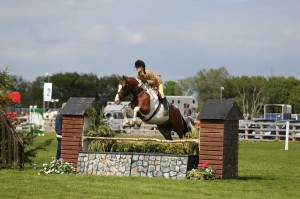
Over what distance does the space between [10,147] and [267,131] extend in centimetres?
3453

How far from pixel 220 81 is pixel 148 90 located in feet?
364

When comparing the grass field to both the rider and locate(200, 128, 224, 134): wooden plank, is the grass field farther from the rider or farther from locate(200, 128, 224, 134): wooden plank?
the rider

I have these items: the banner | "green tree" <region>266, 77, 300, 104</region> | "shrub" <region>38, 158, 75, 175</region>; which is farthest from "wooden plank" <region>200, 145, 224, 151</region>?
"green tree" <region>266, 77, 300, 104</region>

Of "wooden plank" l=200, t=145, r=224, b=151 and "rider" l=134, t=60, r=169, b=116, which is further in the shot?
"rider" l=134, t=60, r=169, b=116

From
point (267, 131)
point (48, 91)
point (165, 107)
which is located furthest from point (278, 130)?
point (165, 107)

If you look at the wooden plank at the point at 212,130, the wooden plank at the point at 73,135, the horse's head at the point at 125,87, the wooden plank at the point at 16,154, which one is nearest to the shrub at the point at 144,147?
the wooden plank at the point at 73,135

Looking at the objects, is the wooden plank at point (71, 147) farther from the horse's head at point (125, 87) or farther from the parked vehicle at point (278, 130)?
the parked vehicle at point (278, 130)

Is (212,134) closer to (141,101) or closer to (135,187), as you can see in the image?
(141,101)

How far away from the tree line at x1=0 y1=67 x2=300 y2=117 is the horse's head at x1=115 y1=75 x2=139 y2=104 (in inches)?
3558

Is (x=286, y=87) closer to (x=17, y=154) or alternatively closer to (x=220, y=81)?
(x=220, y=81)

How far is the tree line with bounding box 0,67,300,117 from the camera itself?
398 feet

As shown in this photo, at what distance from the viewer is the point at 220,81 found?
423 feet

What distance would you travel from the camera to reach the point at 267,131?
53.4 metres

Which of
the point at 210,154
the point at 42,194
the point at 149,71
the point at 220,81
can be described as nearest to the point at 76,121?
the point at 149,71
